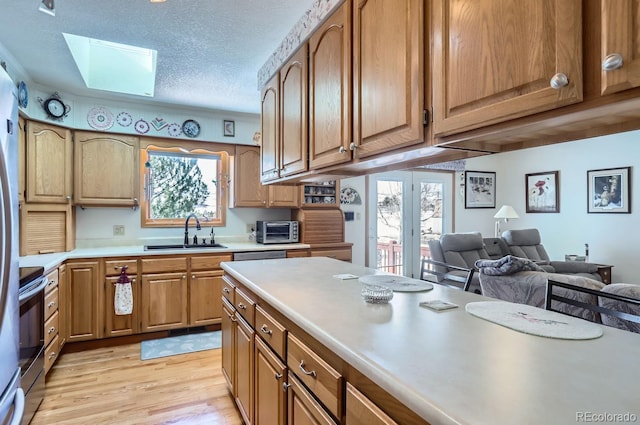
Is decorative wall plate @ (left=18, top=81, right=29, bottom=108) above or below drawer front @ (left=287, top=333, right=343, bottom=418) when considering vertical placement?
above

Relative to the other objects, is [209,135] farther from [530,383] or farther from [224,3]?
[530,383]

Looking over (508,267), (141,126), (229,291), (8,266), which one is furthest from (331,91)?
(141,126)

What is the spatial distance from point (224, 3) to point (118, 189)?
2.49 metres

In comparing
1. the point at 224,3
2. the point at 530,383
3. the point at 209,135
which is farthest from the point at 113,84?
the point at 530,383

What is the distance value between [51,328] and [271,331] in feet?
7.38

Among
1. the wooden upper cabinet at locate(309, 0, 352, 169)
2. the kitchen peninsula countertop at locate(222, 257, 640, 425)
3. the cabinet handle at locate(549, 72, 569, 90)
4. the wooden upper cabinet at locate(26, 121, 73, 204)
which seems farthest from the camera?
the wooden upper cabinet at locate(26, 121, 73, 204)

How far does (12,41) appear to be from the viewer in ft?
7.73

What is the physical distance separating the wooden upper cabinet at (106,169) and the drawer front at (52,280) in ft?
3.10

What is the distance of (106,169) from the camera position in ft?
11.7

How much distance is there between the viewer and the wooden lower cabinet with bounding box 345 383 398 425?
80 centimetres

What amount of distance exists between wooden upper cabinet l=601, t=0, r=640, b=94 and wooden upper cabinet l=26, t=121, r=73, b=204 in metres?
3.84

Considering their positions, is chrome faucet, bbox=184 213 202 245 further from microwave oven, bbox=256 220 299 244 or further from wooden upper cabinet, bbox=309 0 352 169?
wooden upper cabinet, bbox=309 0 352 169

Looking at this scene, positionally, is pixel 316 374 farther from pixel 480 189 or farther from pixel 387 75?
pixel 480 189

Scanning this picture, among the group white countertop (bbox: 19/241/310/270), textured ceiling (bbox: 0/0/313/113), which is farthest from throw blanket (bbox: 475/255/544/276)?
textured ceiling (bbox: 0/0/313/113)
